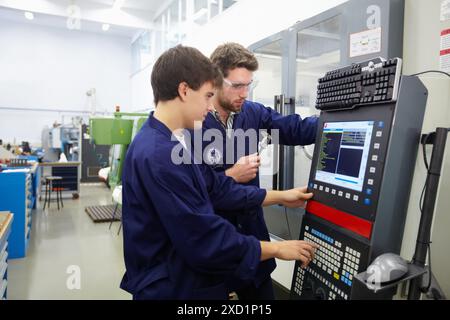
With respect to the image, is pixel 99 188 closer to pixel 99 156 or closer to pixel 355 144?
pixel 99 156

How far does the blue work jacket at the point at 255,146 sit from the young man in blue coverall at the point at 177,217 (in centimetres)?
38

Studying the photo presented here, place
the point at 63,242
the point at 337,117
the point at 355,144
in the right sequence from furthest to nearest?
the point at 63,242 < the point at 337,117 < the point at 355,144

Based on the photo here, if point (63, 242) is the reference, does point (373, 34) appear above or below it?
above

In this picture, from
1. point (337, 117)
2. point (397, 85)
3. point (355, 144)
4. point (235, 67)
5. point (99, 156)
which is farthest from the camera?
point (99, 156)

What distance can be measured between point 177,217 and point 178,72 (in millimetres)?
459

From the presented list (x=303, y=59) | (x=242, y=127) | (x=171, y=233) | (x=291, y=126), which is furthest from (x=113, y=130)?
(x=171, y=233)

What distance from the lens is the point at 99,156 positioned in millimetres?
8547

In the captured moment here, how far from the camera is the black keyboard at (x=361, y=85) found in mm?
954

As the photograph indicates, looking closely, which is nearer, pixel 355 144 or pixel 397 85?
pixel 397 85

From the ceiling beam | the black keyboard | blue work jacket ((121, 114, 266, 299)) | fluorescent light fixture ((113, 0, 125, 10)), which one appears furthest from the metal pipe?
the ceiling beam

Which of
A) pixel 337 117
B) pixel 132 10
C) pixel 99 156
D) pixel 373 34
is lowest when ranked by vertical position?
pixel 99 156

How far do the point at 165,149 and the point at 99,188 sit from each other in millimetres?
7932
